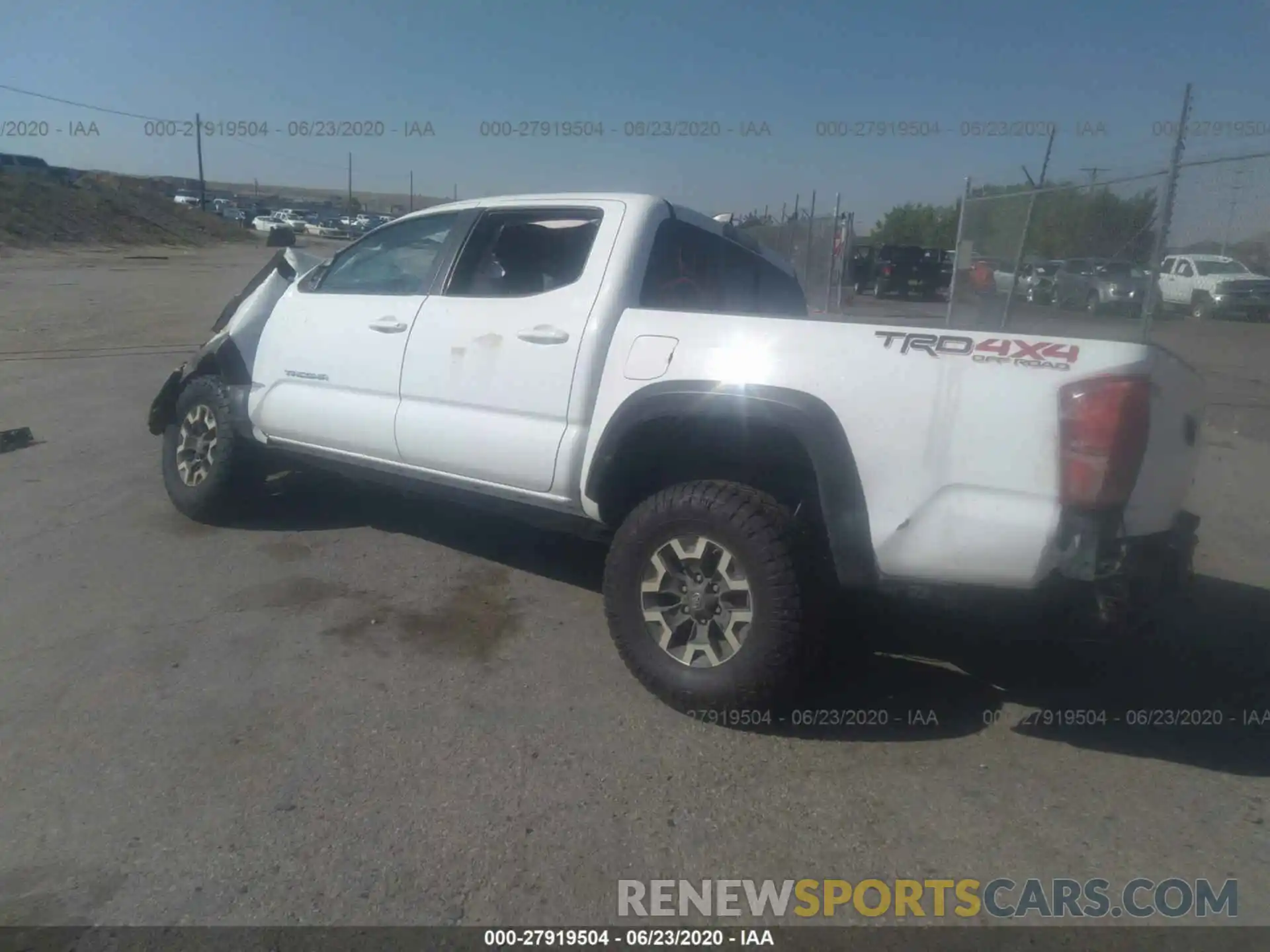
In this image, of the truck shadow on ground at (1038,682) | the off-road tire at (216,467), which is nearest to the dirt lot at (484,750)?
the truck shadow on ground at (1038,682)

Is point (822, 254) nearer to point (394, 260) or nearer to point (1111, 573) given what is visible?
point (394, 260)

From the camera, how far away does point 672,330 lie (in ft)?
12.6

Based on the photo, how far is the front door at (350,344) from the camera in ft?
15.8

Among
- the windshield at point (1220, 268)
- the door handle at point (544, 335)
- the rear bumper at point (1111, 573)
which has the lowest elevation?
the rear bumper at point (1111, 573)

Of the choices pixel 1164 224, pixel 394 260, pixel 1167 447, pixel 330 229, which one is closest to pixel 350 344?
pixel 394 260

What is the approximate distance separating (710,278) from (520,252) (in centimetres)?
95

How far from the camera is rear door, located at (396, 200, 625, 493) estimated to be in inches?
164

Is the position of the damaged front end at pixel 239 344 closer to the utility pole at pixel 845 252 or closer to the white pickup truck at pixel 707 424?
the white pickup truck at pixel 707 424

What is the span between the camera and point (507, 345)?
4.31 meters

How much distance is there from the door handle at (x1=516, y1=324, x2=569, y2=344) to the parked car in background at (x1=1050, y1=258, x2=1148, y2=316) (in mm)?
7878

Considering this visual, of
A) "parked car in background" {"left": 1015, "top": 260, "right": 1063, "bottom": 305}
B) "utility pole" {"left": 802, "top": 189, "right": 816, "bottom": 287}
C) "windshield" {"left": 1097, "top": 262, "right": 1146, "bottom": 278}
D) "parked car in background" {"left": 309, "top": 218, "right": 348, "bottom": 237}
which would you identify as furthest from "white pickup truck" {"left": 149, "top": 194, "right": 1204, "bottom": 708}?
"parked car in background" {"left": 309, "top": 218, "right": 348, "bottom": 237}

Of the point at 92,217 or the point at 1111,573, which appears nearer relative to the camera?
the point at 1111,573

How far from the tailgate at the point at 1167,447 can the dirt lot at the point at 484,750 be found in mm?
950

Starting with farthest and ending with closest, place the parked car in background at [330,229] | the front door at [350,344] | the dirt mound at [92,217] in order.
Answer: the dirt mound at [92,217] < the parked car in background at [330,229] < the front door at [350,344]
